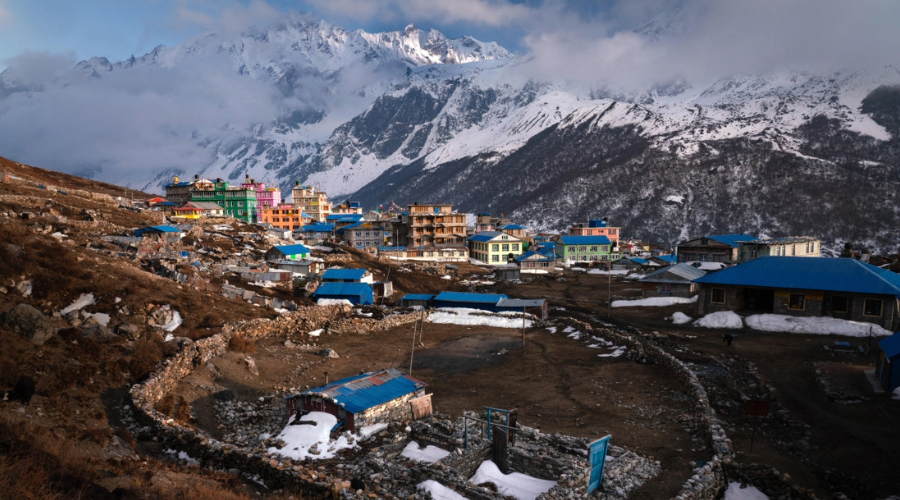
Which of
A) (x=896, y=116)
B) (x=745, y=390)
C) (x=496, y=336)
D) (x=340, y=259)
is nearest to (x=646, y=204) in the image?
(x=896, y=116)

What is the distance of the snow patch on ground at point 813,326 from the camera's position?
32406 mm

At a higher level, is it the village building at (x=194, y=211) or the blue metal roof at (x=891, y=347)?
the village building at (x=194, y=211)

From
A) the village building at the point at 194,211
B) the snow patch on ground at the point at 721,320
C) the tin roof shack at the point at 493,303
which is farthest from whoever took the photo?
the village building at the point at 194,211

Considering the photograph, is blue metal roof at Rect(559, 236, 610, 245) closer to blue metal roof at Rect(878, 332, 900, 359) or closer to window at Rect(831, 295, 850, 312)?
window at Rect(831, 295, 850, 312)

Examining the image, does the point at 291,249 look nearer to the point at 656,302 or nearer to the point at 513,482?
the point at 656,302

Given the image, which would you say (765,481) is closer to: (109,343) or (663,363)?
(663,363)

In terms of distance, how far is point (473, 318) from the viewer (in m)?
42.6

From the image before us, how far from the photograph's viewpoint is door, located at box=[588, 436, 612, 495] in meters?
14.2

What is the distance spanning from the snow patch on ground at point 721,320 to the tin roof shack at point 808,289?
185 centimetres

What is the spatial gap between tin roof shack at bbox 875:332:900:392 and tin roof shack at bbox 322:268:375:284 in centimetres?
3768

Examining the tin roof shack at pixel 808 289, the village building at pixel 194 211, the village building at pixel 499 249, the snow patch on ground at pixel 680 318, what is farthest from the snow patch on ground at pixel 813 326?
the village building at pixel 194 211

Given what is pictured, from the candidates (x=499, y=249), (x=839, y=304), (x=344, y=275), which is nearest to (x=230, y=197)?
(x=499, y=249)

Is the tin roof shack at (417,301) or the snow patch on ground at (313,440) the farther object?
the tin roof shack at (417,301)

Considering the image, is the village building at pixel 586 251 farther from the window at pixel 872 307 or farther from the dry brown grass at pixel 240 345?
the dry brown grass at pixel 240 345
